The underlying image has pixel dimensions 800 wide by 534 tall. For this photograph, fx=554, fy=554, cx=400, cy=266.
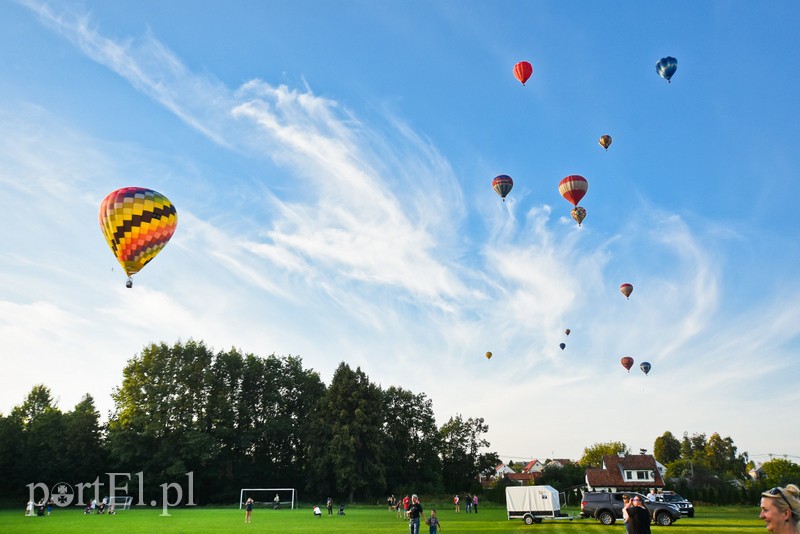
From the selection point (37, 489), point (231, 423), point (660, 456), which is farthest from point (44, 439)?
point (660, 456)

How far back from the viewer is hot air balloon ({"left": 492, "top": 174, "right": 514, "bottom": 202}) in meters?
40.8

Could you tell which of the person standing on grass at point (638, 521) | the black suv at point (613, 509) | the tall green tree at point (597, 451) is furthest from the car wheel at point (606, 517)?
the tall green tree at point (597, 451)

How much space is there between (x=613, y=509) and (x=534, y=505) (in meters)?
4.52

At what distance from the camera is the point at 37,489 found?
6216 centimetres

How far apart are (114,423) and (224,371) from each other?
540 inches

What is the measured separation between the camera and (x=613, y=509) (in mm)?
29359

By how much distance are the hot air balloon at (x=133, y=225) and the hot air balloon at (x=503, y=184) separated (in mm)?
22876

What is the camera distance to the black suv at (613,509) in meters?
28.5

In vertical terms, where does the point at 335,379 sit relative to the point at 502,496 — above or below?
above

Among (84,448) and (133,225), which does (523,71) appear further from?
(84,448)

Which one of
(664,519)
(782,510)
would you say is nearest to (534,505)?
(664,519)

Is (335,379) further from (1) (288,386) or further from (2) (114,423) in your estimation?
(2) (114,423)

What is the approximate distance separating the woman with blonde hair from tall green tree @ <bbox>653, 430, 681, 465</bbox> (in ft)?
497

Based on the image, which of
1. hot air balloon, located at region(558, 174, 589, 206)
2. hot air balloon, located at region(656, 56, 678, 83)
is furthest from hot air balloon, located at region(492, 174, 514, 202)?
hot air balloon, located at region(656, 56, 678, 83)
